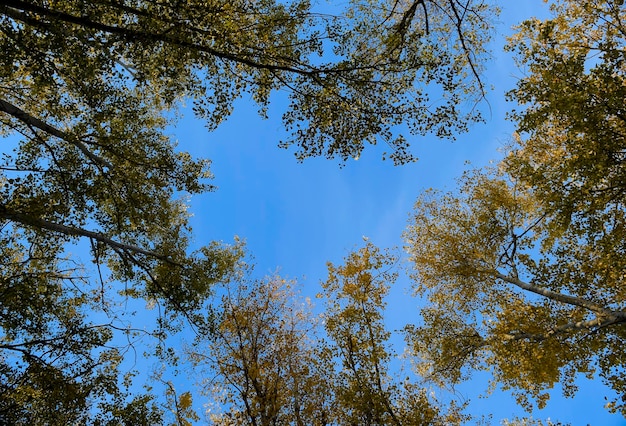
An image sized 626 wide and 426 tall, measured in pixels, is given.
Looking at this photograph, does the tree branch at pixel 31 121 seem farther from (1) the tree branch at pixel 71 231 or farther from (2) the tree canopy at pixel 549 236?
(2) the tree canopy at pixel 549 236

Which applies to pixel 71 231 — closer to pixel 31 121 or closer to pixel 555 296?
pixel 31 121

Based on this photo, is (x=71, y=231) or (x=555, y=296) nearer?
(x=71, y=231)

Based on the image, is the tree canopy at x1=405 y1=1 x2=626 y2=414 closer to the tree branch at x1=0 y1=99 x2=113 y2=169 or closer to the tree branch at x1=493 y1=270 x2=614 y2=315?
the tree branch at x1=493 y1=270 x2=614 y2=315

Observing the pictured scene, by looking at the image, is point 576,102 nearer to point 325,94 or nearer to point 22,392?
point 325,94

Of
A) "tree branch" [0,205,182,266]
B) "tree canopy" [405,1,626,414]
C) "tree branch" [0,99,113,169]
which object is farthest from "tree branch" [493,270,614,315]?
"tree branch" [0,99,113,169]

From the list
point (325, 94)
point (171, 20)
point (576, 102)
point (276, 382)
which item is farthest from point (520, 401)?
point (171, 20)

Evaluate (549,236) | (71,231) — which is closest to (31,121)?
(71,231)

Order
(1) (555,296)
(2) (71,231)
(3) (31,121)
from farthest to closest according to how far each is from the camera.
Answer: (1) (555,296) → (2) (71,231) → (3) (31,121)

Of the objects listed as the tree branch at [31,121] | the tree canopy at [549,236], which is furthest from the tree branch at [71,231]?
the tree canopy at [549,236]

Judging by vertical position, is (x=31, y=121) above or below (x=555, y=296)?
above

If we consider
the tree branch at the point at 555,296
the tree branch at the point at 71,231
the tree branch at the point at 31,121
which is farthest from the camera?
the tree branch at the point at 555,296

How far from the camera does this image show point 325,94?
10.1m

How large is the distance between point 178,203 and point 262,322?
6.19 m

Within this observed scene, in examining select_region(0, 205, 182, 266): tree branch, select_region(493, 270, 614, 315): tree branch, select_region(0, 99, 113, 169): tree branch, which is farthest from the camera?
select_region(493, 270, 614, 315): tree branch
